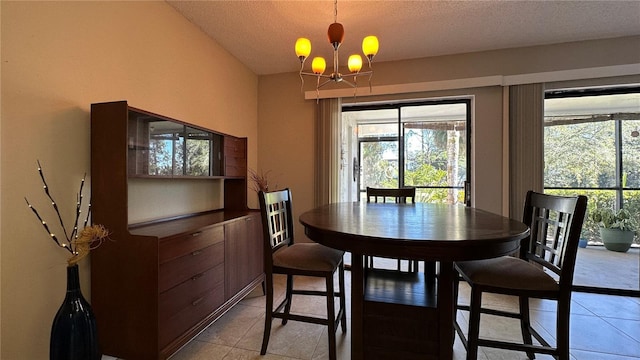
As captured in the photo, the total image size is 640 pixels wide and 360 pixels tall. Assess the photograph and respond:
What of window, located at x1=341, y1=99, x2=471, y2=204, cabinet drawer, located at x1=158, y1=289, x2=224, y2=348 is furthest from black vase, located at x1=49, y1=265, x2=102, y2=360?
window, located at x1=341, y1=99, x2=471, y2=204

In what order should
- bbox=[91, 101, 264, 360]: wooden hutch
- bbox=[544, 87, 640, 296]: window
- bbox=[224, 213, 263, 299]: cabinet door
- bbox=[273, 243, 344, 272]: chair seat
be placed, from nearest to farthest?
bbox=[91, 101, 264, 360]: wooden hutch
bbox=[273, 243, 344, 272]: chair seat
bbox=[224, 213, 263, 299]: cabinet door
bbox=[544, 87, 640, 296]: window

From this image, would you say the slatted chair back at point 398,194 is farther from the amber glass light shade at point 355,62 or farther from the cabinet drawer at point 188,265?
the cabinet drawer at point 188,265

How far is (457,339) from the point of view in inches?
77.5

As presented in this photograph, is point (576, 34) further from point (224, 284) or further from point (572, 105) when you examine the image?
point (224, 284)

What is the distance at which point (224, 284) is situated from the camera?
213cm

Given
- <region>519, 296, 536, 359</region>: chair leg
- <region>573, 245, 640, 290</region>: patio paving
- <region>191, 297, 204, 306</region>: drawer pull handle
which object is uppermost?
<region>191, 297, 204, 306</region>: drawer pull handle

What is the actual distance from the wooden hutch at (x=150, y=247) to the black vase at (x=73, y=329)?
0.58ft

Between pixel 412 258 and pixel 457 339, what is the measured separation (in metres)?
1.41

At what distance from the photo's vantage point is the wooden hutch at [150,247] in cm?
153

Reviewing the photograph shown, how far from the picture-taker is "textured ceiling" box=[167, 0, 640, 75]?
2258mm

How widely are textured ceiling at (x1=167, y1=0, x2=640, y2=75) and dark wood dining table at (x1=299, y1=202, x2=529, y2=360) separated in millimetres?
1887

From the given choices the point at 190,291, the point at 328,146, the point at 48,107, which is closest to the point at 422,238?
the point at 190,291

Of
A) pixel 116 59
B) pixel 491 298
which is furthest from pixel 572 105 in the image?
pixel 116 59

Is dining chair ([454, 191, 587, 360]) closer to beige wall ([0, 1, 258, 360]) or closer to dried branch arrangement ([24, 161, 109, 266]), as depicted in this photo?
dried branch arrangement ([24, 161, 109, 266])
